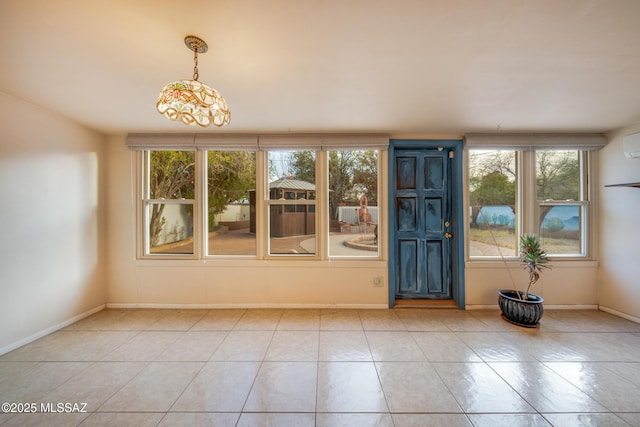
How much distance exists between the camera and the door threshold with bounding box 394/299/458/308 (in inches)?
124

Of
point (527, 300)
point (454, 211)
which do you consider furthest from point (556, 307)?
point (454, 211)

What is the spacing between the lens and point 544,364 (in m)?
1.98

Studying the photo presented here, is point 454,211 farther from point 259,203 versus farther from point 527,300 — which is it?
point 259,203

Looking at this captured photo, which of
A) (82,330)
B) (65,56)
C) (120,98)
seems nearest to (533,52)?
(65,56)

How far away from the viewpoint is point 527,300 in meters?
2.72

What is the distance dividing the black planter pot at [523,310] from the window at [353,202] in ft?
5.20

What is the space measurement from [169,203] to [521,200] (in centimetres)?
471

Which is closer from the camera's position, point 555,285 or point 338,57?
point 338,57

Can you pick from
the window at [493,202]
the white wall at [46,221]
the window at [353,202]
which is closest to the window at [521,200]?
the window at [493,202]

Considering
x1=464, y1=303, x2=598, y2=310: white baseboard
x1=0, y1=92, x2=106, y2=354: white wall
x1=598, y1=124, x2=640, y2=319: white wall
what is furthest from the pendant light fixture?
x1=598, y1=124, x2=640, y2=319: white wall

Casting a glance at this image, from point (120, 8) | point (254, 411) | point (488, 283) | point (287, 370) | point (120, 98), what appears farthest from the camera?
point (488, 283)

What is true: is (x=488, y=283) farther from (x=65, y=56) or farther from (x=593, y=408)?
(x=65, y=56)

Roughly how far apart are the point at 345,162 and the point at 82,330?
3.57m

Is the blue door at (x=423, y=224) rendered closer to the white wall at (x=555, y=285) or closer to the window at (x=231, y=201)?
the white wall at (x=555, y=285)
